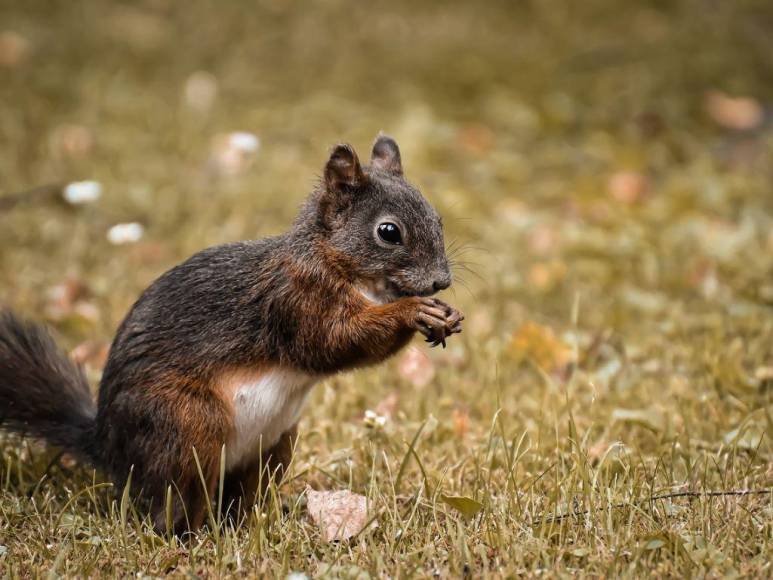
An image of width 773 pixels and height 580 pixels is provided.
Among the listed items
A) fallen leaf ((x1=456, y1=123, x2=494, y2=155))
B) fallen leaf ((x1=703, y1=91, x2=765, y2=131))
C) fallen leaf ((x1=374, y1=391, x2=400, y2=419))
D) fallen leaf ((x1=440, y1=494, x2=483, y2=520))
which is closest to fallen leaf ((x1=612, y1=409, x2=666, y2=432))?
fallen leaf ((x1=374, y1=391, x2=400, y2=419))

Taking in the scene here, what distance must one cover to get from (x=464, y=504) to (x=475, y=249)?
2.38 m

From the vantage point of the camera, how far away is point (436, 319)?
8.71ft

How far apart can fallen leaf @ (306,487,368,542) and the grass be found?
0.14 feet

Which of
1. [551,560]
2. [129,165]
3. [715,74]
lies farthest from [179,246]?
[715,74]

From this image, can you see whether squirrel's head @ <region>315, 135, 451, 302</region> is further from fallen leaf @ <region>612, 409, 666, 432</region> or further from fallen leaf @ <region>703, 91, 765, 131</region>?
fallen leaf @ <region>703, 91, 765, 131</region>

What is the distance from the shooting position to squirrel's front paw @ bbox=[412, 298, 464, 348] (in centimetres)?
264

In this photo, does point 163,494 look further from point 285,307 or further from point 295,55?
point 295,55

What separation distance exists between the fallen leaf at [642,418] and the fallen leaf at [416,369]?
0.79 m

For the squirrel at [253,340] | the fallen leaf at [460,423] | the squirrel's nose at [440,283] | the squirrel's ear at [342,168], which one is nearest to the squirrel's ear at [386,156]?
the squirrel at [253,340]

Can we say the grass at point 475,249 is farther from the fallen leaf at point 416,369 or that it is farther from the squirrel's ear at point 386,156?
the squirrel's ear at point 386,156

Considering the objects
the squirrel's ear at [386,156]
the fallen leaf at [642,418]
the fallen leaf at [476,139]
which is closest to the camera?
the squirrel's ear at [386,156]

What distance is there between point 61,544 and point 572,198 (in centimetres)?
390

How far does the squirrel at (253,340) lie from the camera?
2756 millimetres

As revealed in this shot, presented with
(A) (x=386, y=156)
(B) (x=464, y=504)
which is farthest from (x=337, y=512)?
(A) (x=386, y=156)
